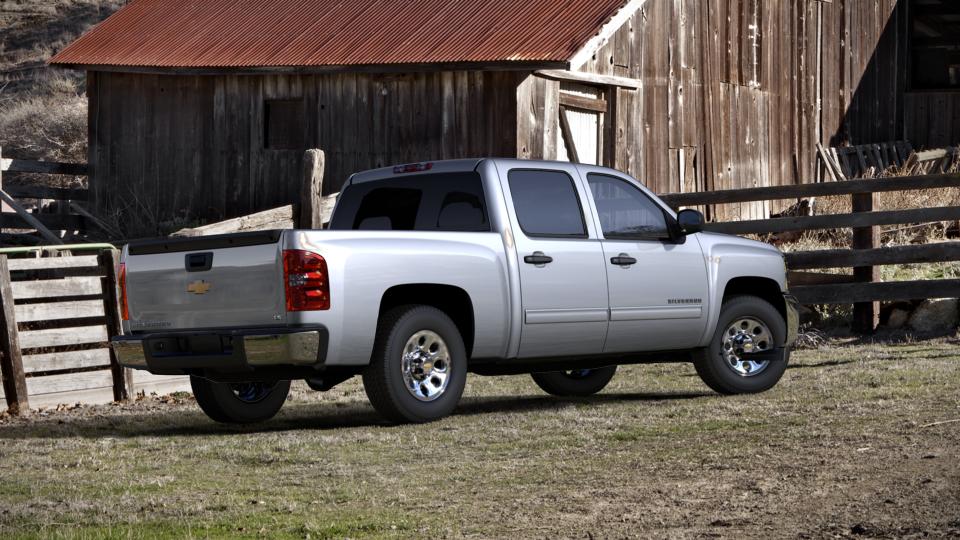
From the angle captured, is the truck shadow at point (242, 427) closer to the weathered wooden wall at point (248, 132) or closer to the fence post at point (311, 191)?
the fence post at point (311, 191)

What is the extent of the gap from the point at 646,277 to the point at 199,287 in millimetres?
3521

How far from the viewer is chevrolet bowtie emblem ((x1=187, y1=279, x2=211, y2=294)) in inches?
381

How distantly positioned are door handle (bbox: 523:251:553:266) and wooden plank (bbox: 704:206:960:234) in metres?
5.87

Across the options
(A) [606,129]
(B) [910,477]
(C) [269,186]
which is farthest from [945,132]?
(B) [910,477]

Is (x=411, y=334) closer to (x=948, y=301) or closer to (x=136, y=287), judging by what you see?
(x=136, y=287)

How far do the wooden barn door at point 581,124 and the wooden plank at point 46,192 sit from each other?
9847 millimetres

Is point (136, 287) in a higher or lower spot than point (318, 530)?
higher

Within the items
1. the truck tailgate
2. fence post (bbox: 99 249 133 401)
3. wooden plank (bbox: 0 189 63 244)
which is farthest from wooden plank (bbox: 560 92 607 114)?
the truck tailgate

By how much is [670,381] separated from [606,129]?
9550 millimetres

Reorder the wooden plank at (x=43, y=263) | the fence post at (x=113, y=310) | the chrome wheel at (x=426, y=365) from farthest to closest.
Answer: the fence post at (x=113, y=310) < the wooden plank at (x=43, y=263) < the chrome wheel at (x=426, y=365)

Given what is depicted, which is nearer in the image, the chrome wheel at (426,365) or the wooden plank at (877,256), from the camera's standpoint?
the chrome wheel at (426,365)

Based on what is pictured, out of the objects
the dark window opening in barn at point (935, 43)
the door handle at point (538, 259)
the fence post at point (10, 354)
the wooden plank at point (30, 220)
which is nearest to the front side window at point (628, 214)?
the door handle at point (538, 259)

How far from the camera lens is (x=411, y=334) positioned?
32.7 feet

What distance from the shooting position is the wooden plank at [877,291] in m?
14.9
